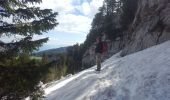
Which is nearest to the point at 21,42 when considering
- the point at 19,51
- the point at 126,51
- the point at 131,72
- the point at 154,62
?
the point at 19,51

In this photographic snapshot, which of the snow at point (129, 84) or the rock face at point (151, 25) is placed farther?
the rock face at point (151, 25)

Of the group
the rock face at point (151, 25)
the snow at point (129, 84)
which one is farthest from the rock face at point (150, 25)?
the snow at point (129, 84)

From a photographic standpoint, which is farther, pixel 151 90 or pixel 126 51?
pixel 126 51

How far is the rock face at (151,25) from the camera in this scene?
32.0m

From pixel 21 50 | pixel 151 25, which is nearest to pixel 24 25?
pixel 21 50

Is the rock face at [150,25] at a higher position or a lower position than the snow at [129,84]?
higher

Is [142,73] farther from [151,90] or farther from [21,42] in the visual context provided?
[21,42]

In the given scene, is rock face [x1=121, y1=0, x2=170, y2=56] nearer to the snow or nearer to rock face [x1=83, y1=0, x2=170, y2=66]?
rock face [x1=83, y1=0, x2=170, y2=66]

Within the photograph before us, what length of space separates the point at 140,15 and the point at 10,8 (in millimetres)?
29015

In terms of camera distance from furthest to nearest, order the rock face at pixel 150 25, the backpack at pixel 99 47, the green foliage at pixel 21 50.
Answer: the rock face at pixel 150 25 < the backpack at pixel 99 47 < the green foliage at pixel 21 50

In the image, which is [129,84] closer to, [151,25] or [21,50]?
[21,50]

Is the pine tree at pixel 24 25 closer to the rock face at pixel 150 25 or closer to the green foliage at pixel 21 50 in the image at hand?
the green foliage at pixel 21 50

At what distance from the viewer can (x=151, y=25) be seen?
35125mm

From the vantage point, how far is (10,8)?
12.9 metres
